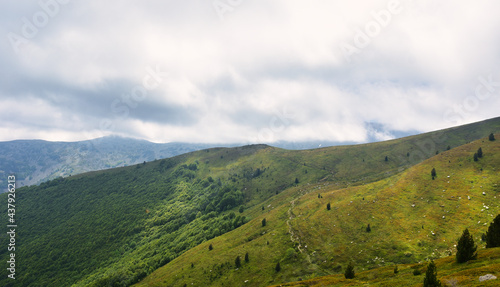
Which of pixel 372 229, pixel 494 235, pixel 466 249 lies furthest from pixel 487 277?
pixel 372 229

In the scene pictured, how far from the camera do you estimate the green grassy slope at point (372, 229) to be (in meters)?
62.3

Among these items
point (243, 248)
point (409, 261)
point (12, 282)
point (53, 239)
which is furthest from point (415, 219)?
point (53, 239)

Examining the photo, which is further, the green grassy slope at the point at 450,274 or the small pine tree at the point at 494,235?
the small pine tree at the point at 494,235

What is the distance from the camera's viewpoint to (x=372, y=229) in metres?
73.9

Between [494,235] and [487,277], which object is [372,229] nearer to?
[494,235]

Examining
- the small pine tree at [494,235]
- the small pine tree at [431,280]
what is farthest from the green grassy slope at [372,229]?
the small pine tree at [431,280]

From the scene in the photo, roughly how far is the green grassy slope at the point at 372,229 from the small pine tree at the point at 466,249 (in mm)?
27684

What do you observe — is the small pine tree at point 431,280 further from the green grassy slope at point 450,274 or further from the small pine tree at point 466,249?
the small pine tree at point 466,249

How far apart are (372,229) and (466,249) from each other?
143ft

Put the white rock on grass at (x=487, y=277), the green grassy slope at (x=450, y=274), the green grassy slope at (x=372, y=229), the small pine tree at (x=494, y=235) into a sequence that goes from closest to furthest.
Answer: the white rock on grass at (x=487, y=277) → the green grassy slope at (x=450, y=274) → the small pine tree at (x=494, y=235) → the green grassy slope at (x=372, y=229)

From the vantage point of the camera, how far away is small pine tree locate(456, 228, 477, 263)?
3291 centimetres

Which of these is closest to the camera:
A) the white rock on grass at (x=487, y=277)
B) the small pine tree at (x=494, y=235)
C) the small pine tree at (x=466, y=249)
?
the white rock on grass at (x=487, y=277)

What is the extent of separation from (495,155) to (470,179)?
25.2 meters

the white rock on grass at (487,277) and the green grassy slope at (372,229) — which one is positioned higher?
the white rock on grass at (487,277)
